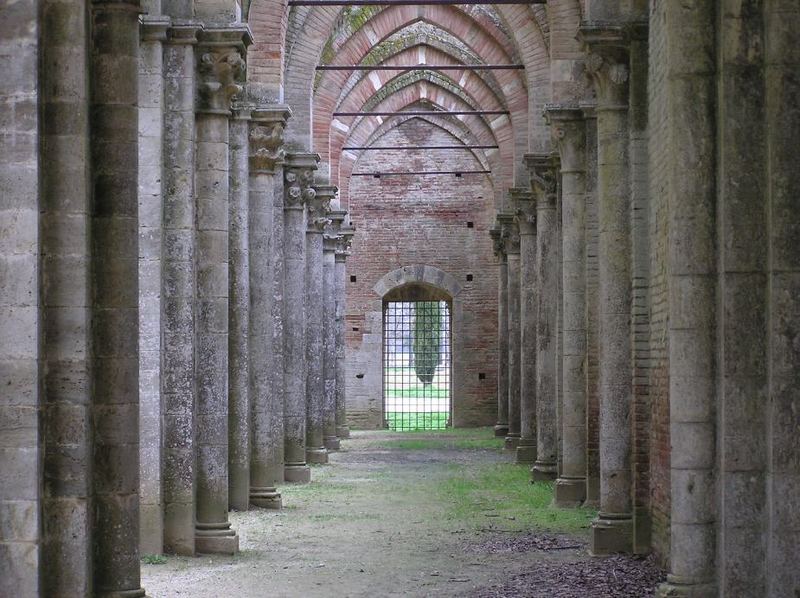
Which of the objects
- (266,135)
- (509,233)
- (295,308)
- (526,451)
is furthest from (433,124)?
(266,135)

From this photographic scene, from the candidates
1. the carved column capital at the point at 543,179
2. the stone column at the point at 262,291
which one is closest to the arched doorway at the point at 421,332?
the carved column capital at the point at 543,179

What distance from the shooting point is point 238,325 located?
14.8 m

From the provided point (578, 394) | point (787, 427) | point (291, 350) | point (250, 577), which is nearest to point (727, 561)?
point (787, 427)

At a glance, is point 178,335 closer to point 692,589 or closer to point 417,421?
point 692,589

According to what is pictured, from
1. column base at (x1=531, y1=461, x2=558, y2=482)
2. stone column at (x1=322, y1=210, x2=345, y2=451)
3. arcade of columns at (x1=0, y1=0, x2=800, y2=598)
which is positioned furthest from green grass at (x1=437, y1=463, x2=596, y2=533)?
stone column at (x1=322, y1=210, x2=345, y2=451)

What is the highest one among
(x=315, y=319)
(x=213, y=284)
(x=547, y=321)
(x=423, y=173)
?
(x=423, y=173)

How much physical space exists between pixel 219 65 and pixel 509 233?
53.7ft

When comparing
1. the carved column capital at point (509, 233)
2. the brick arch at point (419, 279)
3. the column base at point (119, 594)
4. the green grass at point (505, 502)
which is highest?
the carved column capital at point (509, 233)

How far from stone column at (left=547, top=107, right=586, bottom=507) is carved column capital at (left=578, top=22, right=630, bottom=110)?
3.34 m

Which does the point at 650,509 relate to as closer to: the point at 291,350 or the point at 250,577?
the point at 250,577

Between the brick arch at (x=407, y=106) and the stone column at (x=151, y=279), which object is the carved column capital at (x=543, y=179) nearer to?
the stone column at (x=151, y=279)

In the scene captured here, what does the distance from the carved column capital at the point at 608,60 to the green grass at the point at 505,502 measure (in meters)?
4.56

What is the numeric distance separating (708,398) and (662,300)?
282cm

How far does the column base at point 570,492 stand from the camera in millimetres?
16562
